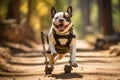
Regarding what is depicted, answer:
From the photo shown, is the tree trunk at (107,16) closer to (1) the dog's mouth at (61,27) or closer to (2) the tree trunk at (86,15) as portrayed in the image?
(1) the dog's mouth at (61,27)

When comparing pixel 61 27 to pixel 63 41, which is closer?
pixel 61 27

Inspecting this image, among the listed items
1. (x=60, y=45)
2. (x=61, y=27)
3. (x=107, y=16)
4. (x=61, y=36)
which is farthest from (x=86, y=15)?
(x=61, y=27)

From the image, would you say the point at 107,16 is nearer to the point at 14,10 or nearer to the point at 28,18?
the point at 28,18

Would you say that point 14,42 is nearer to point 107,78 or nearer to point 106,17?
point 106,17

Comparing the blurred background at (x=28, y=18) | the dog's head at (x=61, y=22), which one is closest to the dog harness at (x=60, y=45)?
the dog's head at (x=61, y=22)

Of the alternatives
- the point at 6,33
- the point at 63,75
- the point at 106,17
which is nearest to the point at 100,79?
the point at 63,75

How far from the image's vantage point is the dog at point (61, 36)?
9.28 m

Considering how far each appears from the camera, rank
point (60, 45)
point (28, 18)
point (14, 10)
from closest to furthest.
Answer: point (60, 45)
point (14, 10)
point (28, 18)

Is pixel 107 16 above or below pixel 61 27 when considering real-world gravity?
above

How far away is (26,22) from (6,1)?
2351 millimetres

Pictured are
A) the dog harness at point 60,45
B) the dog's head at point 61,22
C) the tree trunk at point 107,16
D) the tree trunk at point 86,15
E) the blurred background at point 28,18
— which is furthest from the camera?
the tree trunk at point 86,15

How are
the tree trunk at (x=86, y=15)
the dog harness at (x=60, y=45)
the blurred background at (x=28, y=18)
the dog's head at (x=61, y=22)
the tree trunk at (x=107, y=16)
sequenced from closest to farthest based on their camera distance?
the dog's head at (x=61, y=22), the dog harness at (x=60, y=45), the blurred background at (x=28, y=18), the tree trunk at (x=107, y=16), the tree trunk at (x=86, y=15)

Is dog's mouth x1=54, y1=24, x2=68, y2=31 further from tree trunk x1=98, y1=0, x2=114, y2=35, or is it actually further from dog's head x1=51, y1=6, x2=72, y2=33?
tree trunk x1=98, y1=0, x2=114, y2=35

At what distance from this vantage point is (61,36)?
9.51 meters
